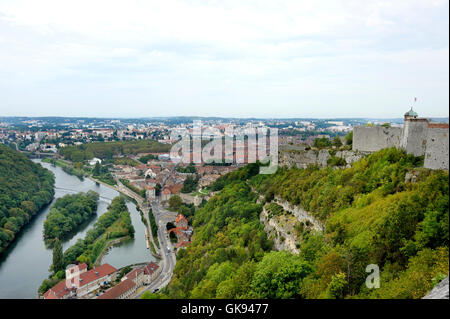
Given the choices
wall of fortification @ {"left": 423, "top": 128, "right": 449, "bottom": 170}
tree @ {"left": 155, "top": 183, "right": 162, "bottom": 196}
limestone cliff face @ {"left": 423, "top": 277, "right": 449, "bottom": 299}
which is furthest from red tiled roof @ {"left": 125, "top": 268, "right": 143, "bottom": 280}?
tree @ {"left": 155, "top": 183, "right": 162, "bottom": 196}

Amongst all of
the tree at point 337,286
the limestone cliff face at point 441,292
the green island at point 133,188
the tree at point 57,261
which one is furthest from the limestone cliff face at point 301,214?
the green island at point 133,188

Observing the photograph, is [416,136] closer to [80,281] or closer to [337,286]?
[337,286]

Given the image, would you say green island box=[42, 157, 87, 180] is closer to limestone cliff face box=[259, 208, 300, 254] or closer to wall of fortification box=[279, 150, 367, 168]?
wall of fortification box=[279, 150, 367, 168]

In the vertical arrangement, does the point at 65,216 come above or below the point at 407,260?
below

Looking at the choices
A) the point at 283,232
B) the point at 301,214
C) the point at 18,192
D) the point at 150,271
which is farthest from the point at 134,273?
the point at 18,192

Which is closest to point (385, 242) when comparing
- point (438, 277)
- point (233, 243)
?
point (438, 277)
